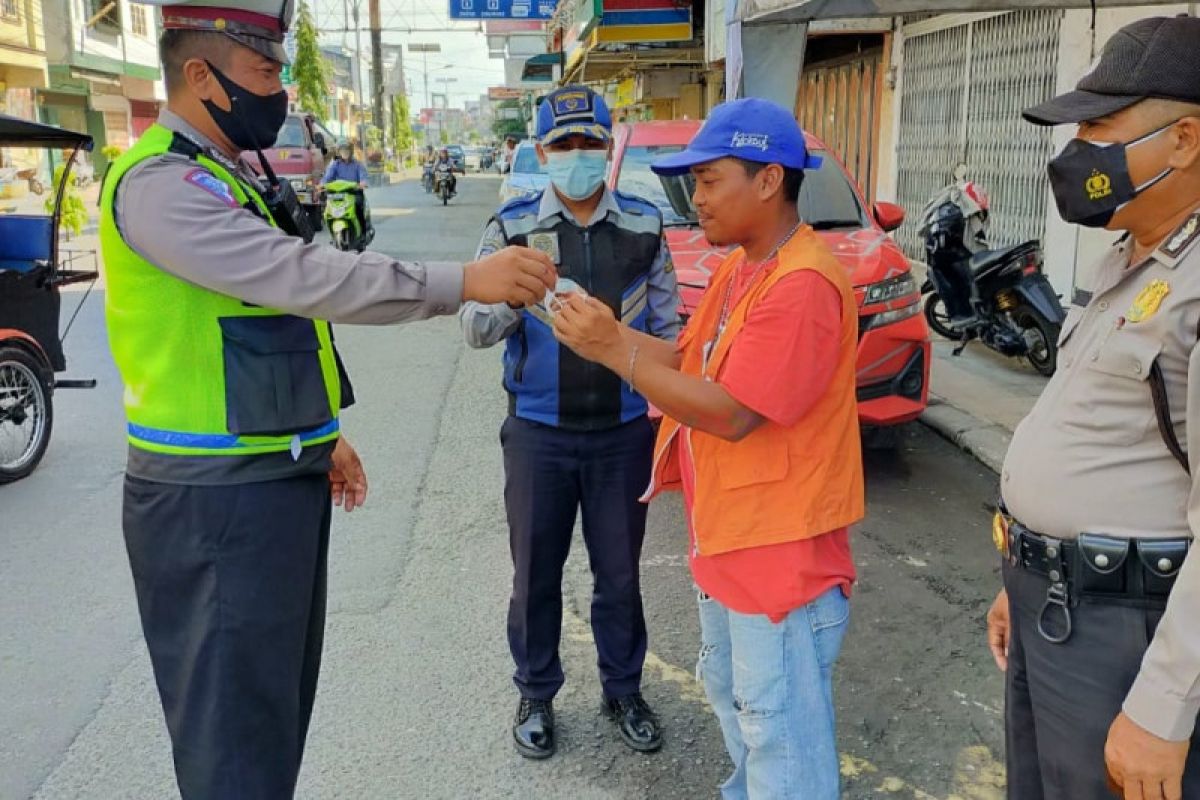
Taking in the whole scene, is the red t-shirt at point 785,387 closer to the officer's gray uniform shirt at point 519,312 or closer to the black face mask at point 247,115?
the officer's gray uniform shirt at point 519,312

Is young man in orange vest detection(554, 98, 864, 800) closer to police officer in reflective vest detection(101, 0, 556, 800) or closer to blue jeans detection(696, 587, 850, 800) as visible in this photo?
blue jeans detection(696, 587, 850, 800)

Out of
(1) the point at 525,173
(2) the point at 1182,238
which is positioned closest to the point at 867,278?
(2) the point at 1182,238

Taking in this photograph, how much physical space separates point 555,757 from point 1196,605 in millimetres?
2126

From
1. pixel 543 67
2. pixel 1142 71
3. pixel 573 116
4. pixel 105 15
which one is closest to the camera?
pixel 1142 71

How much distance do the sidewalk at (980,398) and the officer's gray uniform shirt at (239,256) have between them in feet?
15.9

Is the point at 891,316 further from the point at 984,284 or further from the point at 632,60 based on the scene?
the point at 632,60

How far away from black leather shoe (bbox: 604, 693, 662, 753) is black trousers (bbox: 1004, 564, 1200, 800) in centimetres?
144

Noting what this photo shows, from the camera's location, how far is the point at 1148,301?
170 centimetres

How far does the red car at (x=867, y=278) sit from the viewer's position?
5.70 metres

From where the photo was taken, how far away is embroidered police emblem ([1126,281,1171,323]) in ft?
5.53

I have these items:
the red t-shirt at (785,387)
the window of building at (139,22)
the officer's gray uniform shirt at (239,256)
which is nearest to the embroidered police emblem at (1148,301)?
the red t-shirt at (785,387)

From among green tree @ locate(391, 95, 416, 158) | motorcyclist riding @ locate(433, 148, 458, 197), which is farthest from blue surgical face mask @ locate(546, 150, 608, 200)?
green tree @ locate(391, 95, 416, 158)

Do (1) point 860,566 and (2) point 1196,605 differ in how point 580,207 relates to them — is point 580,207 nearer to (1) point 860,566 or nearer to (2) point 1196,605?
(2) point 1196,605

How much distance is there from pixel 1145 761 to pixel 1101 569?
0.99 ft
